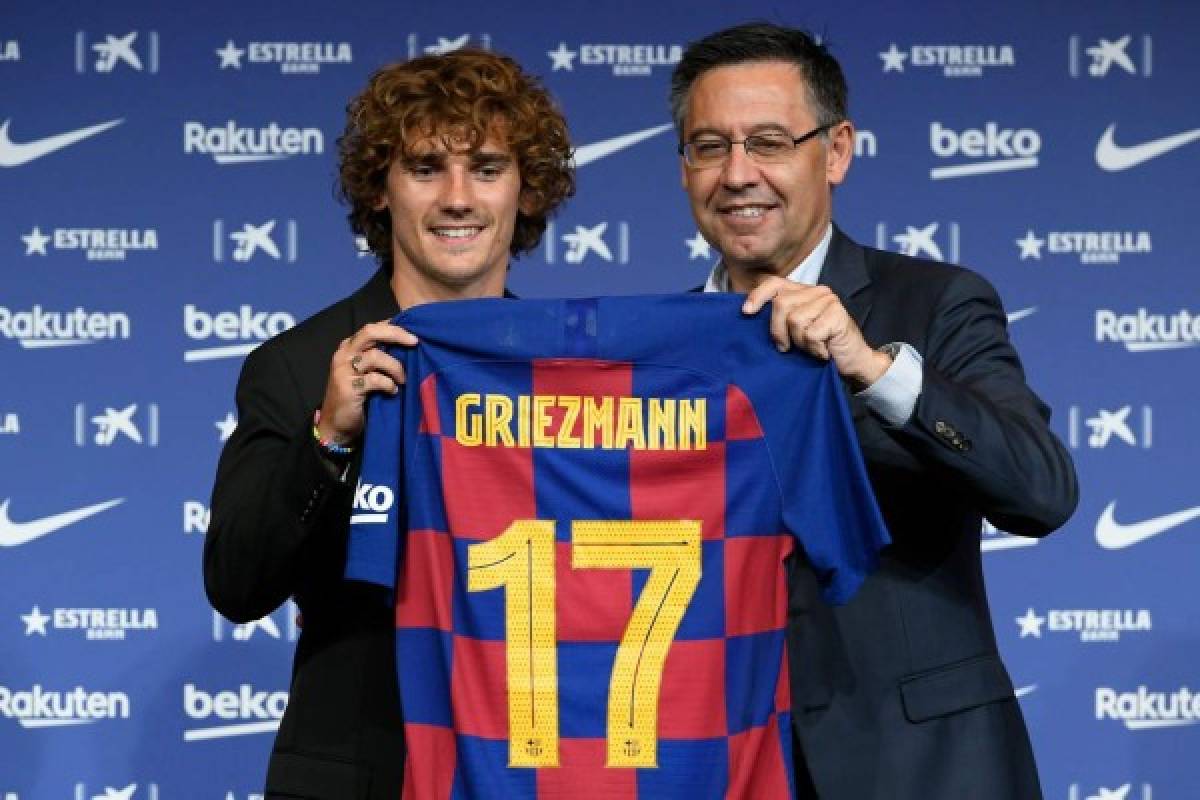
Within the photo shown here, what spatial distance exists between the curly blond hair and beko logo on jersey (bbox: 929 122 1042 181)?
5.62 feet

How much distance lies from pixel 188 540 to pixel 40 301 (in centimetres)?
61

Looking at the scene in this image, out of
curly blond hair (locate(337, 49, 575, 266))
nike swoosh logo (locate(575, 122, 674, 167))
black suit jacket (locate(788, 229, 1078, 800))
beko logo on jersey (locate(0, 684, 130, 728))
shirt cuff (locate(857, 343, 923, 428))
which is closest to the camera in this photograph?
shirt cuff (locate(857, 343, 923, 428))

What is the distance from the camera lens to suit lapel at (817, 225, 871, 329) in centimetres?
196

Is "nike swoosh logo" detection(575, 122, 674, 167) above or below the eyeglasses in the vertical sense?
above

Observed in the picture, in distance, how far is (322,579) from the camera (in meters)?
1.89

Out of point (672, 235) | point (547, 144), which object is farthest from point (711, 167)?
point (672, 235)

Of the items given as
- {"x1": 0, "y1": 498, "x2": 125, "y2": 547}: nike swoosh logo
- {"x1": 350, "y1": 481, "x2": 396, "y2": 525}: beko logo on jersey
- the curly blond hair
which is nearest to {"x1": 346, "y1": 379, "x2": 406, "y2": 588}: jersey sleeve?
{"x1": 350, "y1": 481, "x2": 396, "y2": 525}: beko logo on jersey

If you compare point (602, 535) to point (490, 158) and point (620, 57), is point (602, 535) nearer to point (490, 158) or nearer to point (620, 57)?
point (490, 158)

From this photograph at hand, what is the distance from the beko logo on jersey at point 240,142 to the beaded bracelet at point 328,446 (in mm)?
1910

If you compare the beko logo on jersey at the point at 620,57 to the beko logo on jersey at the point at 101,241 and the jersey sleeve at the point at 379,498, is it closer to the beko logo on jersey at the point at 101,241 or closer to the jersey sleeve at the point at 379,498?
the beko logo on jersey at the point at 101,241

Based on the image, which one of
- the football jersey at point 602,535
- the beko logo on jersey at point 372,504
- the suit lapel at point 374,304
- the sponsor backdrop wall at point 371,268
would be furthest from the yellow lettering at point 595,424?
the sponsor backdrop wall at point 371,268

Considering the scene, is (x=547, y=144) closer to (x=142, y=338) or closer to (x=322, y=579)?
(x=322, y=579)

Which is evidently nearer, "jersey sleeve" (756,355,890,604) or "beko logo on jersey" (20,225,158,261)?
"jersey sleeve" (756,355,890,604)

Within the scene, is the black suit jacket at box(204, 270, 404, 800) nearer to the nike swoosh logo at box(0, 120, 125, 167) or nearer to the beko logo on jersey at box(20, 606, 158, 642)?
the beko logo on jersey at box(20, 606, 158, 642)
